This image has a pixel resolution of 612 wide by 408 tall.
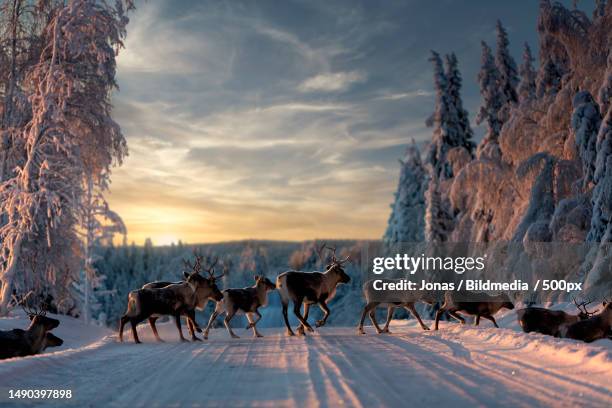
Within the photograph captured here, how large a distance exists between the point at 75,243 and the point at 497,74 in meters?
28.8

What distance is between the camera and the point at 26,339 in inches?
447

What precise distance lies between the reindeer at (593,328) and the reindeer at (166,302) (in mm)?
8937

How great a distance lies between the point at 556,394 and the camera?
19.5ft

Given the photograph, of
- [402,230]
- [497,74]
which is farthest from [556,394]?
[402,230]

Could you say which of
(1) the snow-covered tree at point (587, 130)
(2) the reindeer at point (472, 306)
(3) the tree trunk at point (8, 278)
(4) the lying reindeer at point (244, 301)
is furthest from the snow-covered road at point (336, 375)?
(1) the snow-covered tree at point (587, 130)

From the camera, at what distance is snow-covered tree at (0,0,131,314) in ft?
62.9

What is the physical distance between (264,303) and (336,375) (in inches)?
376

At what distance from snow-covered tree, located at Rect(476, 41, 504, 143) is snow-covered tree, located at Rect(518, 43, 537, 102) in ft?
5.20

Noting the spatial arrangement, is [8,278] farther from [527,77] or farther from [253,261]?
[253,261]

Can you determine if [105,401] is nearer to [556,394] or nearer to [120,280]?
[556,394]

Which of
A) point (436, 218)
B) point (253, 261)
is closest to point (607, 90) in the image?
point (436, 218)

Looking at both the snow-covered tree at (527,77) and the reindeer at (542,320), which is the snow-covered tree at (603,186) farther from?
the snow-covered tree at (527,77)

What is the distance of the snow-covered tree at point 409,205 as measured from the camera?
50406mm

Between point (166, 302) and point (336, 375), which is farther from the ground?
point (166, 302)
